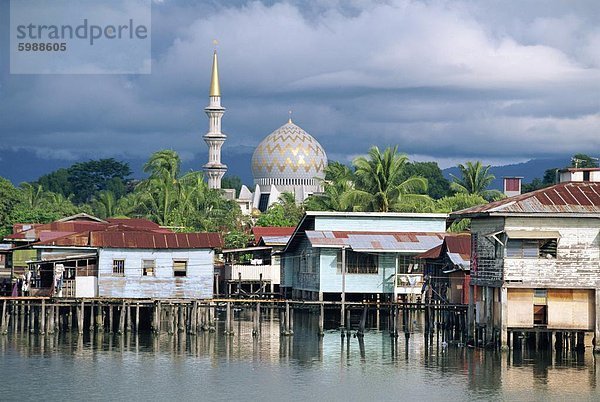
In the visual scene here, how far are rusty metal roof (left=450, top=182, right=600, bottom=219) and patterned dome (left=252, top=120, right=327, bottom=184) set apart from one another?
355 feet

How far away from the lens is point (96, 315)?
60.0m

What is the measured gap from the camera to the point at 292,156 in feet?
516

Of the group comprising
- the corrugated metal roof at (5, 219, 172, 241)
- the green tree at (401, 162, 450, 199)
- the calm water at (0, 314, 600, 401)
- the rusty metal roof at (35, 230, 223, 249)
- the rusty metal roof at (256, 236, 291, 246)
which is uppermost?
the green tree at (401, 162, 450, 199)

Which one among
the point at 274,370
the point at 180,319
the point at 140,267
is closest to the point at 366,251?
the point at 180,319

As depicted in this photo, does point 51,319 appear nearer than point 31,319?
Yes

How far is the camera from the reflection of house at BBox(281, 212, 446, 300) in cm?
6341

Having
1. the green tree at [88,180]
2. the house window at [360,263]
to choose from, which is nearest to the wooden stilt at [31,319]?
the house window at [360,263]

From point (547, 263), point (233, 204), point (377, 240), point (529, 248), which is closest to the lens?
point (547, 263)

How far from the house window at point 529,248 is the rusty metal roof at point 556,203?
1.21 metres

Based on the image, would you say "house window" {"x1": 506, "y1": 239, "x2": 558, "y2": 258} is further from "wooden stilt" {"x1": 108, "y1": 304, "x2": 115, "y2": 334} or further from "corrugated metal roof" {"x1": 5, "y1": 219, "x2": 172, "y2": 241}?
"corrugated metal roof" {"x1": 5, "y1": 219, "x2": 172, "y2": 241}

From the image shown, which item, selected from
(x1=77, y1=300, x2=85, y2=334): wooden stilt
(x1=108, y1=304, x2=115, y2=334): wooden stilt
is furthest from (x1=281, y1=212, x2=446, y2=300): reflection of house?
(x1=77, y1=300, x2=85, y2=334): wooden stilt

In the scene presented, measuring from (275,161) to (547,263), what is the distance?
114m

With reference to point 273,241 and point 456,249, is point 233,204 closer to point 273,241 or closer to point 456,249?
point 273,241

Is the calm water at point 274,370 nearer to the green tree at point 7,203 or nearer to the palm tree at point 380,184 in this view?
the palm tree at point 380,184
